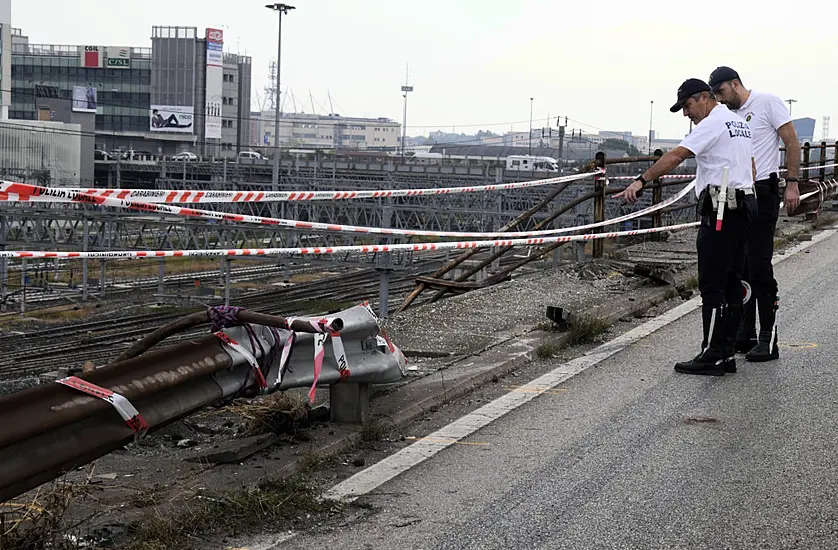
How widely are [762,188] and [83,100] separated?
102 m

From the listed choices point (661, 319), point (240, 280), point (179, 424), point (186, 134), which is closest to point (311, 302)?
point (240, 280)

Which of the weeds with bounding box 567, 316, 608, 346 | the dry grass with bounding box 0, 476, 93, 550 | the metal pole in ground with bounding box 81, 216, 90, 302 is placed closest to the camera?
the dry grass with bounding box 0, 476, 93, 550

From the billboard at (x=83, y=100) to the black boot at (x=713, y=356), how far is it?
98832mm

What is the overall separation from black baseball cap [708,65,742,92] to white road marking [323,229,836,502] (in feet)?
6.39

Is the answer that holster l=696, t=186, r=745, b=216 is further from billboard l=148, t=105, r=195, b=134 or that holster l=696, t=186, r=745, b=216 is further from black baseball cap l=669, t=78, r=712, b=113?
billboard l=148, t=105, r=195, b=134

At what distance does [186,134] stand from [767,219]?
11787cm

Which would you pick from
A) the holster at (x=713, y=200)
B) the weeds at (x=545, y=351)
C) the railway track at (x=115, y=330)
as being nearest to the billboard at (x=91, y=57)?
the railway track at (x=115, y=330)

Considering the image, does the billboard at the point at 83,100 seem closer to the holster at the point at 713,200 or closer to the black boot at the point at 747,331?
the black boot at the point at 747,331

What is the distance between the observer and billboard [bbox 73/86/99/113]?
3968 inches

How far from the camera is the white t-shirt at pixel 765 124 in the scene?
8.09 metres

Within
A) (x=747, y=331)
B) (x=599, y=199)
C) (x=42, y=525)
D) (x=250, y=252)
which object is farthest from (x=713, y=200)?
(x=599, y=199)

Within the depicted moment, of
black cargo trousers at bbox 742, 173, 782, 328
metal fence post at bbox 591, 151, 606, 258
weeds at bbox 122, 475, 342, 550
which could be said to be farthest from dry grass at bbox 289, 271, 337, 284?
weeds at bbox 122, 475, 342, 550

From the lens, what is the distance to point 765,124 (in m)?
8.27

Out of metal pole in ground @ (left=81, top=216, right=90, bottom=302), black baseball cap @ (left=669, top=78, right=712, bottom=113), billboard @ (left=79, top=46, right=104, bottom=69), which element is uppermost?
billboard @ (left=79, top=46, right=104, bottom=69)
